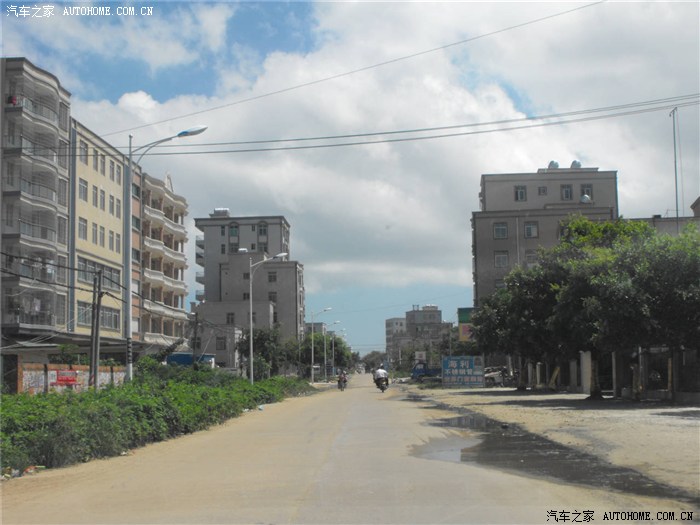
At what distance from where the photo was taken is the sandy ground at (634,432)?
12094 millimetres

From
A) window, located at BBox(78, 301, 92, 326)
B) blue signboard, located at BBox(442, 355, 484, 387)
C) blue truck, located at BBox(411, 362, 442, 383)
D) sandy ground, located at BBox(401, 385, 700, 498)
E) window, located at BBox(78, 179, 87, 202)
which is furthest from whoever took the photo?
blue truck, located at BBox(411, 362, 442, 383)

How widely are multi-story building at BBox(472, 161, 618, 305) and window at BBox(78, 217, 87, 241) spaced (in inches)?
1511

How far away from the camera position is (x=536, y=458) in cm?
1360

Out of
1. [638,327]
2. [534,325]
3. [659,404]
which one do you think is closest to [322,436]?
[638,327]

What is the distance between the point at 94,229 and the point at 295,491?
155 ft

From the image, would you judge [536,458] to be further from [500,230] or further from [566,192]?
[566,192]

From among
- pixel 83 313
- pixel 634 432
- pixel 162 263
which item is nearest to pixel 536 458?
pixel 634 432

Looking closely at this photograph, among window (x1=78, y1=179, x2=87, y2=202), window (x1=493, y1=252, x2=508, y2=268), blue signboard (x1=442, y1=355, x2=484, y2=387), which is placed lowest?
blue signboard (x1=442, y1=355, x2=484, y2=387)

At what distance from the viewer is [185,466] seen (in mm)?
13609

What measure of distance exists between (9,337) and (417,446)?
34016mm

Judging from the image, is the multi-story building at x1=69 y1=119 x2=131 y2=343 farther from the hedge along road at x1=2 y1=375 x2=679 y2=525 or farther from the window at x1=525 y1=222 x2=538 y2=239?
the window at x1=525 y1=222 x2=538 y2=239

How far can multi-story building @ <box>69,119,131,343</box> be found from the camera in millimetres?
50219

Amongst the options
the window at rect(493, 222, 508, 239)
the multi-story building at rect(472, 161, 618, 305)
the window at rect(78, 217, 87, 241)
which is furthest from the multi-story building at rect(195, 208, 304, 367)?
the window at rect(78, 217, 87, 241)

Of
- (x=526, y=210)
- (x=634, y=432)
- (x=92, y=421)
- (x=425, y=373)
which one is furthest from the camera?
(x=425, y=373)
